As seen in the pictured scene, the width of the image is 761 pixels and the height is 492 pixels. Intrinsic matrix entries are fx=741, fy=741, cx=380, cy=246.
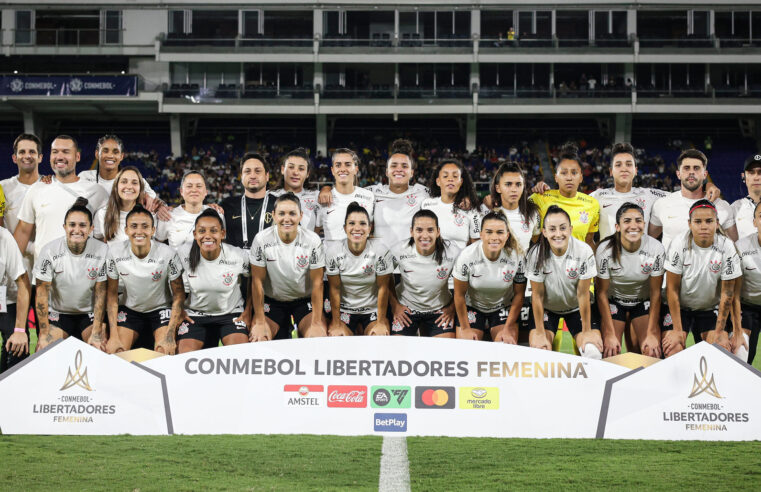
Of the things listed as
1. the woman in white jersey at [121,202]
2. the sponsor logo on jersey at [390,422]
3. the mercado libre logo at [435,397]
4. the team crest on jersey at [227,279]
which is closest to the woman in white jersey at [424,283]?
the mercado libre logo at [435,397]

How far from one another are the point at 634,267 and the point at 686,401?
4.43 feet

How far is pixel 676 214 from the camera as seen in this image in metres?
6.77

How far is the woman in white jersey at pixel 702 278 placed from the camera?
19.2 ft

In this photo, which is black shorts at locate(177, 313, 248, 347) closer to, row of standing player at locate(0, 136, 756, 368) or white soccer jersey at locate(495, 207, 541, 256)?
row of standing player at locate(0, 136, 756, 368)

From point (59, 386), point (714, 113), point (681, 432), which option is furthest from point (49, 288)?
point (714, 113)

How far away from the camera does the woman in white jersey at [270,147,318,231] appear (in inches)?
272

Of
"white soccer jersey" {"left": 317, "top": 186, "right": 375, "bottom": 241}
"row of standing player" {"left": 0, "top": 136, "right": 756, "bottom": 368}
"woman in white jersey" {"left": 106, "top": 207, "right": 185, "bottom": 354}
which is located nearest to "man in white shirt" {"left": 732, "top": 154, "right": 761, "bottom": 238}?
"row of standing player" {"left": 0, "top": 136, "right": 756, "bottom": 368}

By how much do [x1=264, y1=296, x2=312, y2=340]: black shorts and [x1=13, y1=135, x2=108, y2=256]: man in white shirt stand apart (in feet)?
6.62

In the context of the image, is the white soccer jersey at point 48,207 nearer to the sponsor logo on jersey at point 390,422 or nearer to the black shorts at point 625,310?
the sponsor logo on jersey at point 390,422

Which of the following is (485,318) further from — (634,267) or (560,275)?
(634,267)

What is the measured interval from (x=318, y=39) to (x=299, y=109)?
9.33 ft

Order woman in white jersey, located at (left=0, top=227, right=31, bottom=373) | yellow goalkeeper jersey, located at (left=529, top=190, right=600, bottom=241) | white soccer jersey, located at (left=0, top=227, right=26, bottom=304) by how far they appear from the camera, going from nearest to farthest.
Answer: woman in white jersey, located at (left=0, top=227, right=31, bottom=373) → white soccer jersey, located at (left=0, top=227, right=26, bottom=304) → yellow goalkeeper jersey, located at (left=529, top=190, right=600, bottom=241)

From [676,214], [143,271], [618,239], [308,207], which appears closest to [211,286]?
[143,271]

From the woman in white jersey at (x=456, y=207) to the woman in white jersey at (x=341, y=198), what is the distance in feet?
2.46
